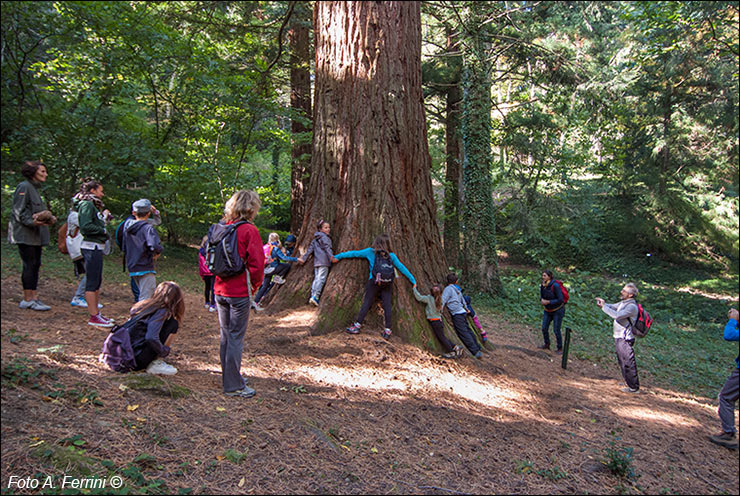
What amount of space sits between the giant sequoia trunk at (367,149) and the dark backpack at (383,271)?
32cm

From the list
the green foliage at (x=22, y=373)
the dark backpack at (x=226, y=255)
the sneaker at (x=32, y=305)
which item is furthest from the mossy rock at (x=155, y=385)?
the sneaker at (x=32, y=305)

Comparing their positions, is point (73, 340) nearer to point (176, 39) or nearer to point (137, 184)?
point (176, 39)

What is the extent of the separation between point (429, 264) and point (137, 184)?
37.5ft

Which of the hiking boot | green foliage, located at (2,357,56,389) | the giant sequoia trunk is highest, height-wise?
the giant sequoia trunk

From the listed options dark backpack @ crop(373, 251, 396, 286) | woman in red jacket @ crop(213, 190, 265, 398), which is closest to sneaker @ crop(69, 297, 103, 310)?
woman in red jacket @ crop(213, 190, 265, 398)

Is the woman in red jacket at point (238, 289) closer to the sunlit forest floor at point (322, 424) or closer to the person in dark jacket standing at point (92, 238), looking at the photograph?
the sunlit forest floor at point (322, 424)

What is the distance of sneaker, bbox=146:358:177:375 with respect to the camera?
4230 millimetres

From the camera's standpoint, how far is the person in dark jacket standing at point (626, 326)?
21.3 feet

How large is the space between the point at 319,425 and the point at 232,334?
3.78 feet

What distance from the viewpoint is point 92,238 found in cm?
557

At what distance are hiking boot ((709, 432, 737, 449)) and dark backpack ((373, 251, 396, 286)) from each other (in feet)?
12.4

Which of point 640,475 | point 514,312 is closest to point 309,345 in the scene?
point 640,475

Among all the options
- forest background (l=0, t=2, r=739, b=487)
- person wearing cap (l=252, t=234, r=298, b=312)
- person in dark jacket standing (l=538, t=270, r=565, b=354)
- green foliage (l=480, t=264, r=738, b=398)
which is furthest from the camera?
forest background (l=0, t=2, r=739, b=487)

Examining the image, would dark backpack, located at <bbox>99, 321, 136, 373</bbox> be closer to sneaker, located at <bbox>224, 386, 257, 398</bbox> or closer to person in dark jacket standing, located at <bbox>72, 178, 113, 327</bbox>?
sneaker, located at <bbox>224, 386, 257, 398</bbox>
